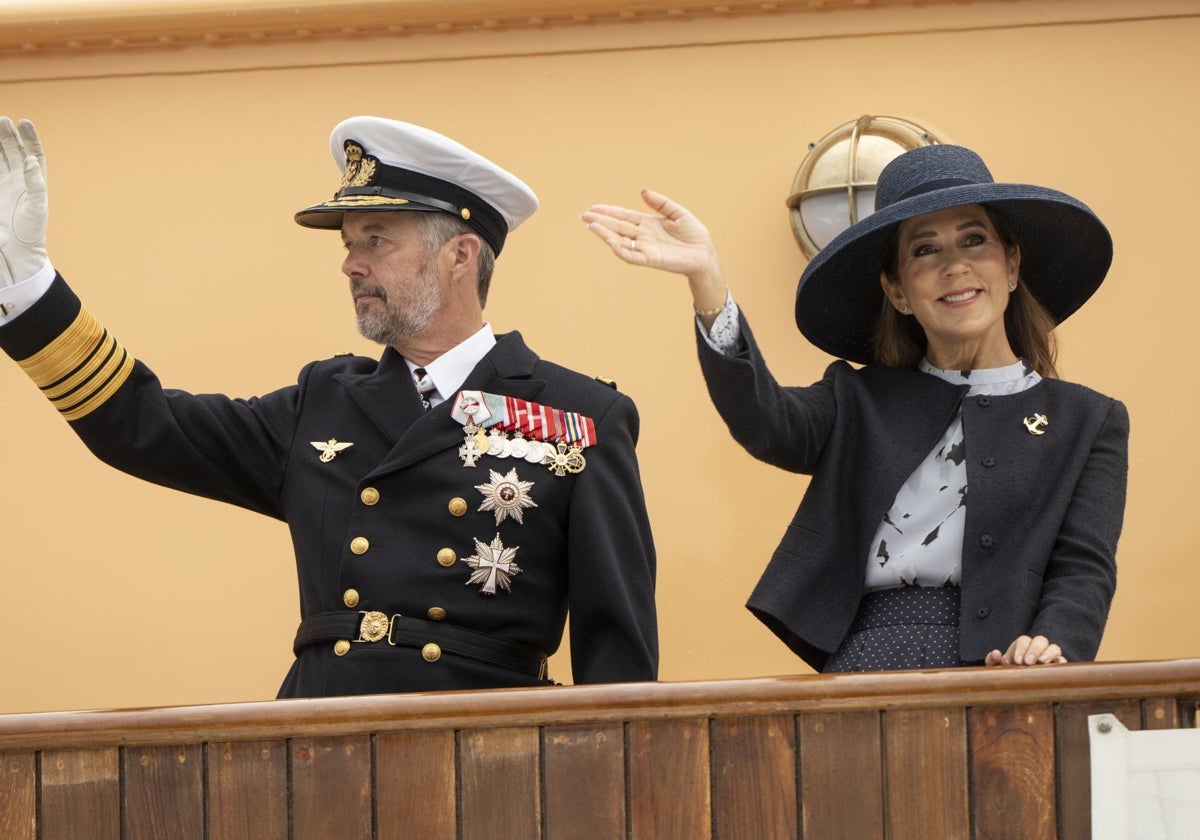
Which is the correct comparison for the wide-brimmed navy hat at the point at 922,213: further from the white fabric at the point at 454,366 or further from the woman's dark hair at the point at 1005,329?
the white fabric at the point at 454,366

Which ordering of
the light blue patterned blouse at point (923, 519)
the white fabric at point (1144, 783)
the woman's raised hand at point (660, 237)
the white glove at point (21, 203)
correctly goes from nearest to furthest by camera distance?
1. the white fabric at point (1144, 783)
2. the woman's raised hand at point (660, 237)
3. the light blue patterned blouse at point (923, 519)
4. the white glove at point (21, 203)

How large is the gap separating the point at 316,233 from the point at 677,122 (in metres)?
0.89

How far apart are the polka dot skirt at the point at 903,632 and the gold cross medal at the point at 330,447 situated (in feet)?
3.19

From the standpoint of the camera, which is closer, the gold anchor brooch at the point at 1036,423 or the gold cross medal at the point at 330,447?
the gold anchor brooch at the point at 1036,423

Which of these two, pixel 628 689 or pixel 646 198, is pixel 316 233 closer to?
pixel 646 198

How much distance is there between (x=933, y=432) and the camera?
3582 millimetres

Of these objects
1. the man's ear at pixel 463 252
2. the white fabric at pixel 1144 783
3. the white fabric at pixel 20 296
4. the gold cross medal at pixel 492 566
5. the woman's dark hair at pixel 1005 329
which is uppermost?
the man's ear at pixel 463 252

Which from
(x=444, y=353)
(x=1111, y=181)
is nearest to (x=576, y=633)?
(x=444, y=353)

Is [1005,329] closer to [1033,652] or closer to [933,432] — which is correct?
[933,432]

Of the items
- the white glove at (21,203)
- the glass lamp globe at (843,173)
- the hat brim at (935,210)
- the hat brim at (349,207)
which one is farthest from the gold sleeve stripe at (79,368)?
Answer: the glass lamp globe at (843,173)

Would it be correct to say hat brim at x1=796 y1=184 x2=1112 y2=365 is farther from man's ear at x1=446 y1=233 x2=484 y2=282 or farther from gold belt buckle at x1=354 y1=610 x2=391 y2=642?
gold belt buckle at x1=354 y1=610 x2=391 y2=642

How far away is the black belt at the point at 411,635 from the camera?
361cm

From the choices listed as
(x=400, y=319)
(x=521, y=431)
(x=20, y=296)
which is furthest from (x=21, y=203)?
(x=521, y=431)

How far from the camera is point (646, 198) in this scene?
3.31m
